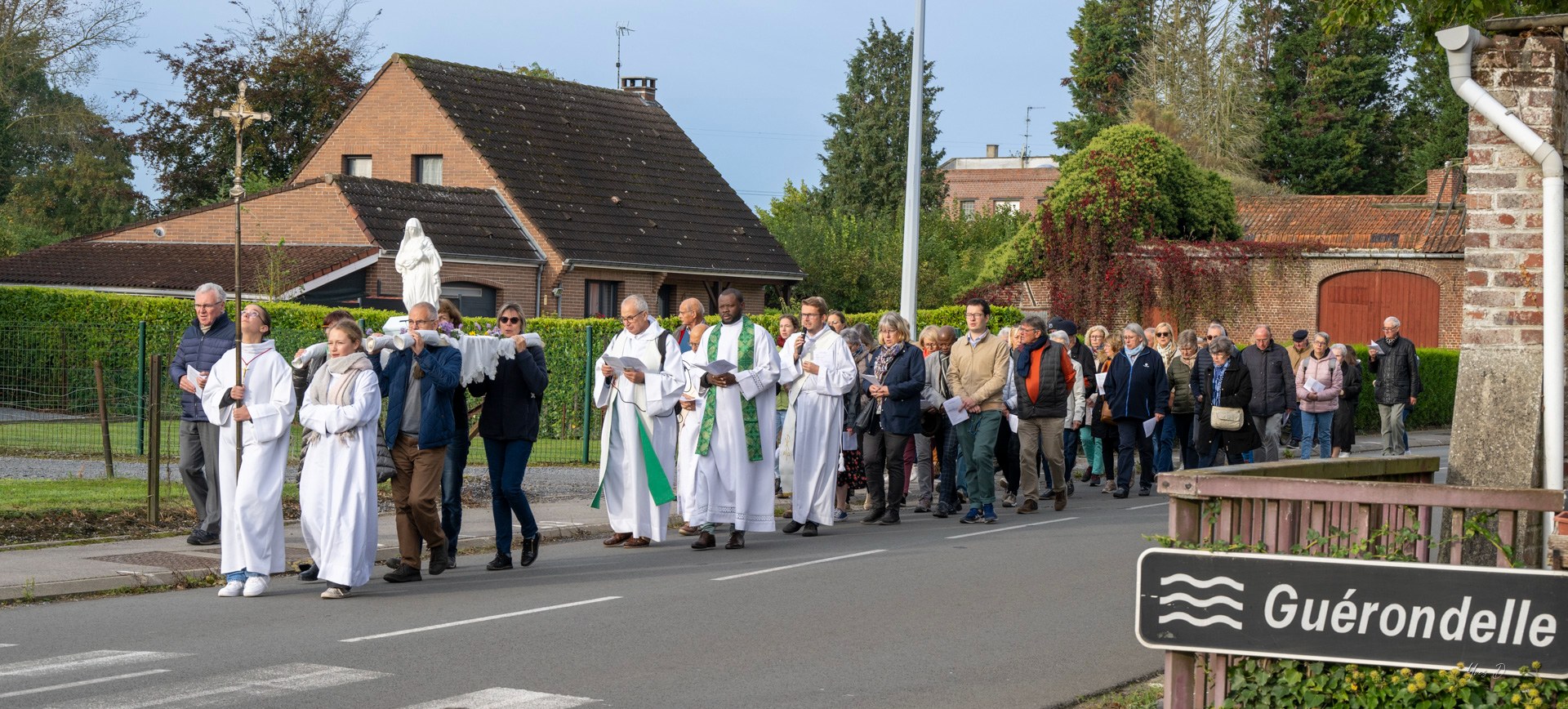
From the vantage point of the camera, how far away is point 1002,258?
4212 cm

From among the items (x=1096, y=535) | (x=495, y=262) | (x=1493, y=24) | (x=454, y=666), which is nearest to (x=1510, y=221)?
(x=1493, y=24)

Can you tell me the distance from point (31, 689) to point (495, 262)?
86.9 feet

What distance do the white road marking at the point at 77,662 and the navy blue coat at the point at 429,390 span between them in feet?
9.18

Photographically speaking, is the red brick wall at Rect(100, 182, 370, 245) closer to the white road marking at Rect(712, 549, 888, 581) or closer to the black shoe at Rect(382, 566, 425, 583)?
the white road marking at Rect(712, 549, 888, 581)

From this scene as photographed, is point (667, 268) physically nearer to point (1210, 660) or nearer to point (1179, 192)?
point (1179, 192)

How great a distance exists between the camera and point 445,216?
1324 inches

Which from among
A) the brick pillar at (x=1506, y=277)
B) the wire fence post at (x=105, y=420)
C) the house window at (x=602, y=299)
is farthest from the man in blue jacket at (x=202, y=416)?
the house window at (x=602, y=299)

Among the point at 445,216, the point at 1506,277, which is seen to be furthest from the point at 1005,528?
the point at 445,216

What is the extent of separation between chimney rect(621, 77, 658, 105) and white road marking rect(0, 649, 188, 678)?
119 ft

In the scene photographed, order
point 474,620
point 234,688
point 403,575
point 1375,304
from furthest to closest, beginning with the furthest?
1. point 1375,304
2. point 403,575
3. point 474,620
4. point 234,688

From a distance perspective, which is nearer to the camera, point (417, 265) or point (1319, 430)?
point (1319, 430)

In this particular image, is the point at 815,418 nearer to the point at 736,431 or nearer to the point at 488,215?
the point at 736,431

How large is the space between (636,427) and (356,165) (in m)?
28.7

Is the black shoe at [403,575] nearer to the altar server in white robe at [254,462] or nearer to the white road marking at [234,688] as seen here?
the altar server in white robe at [254,462]
